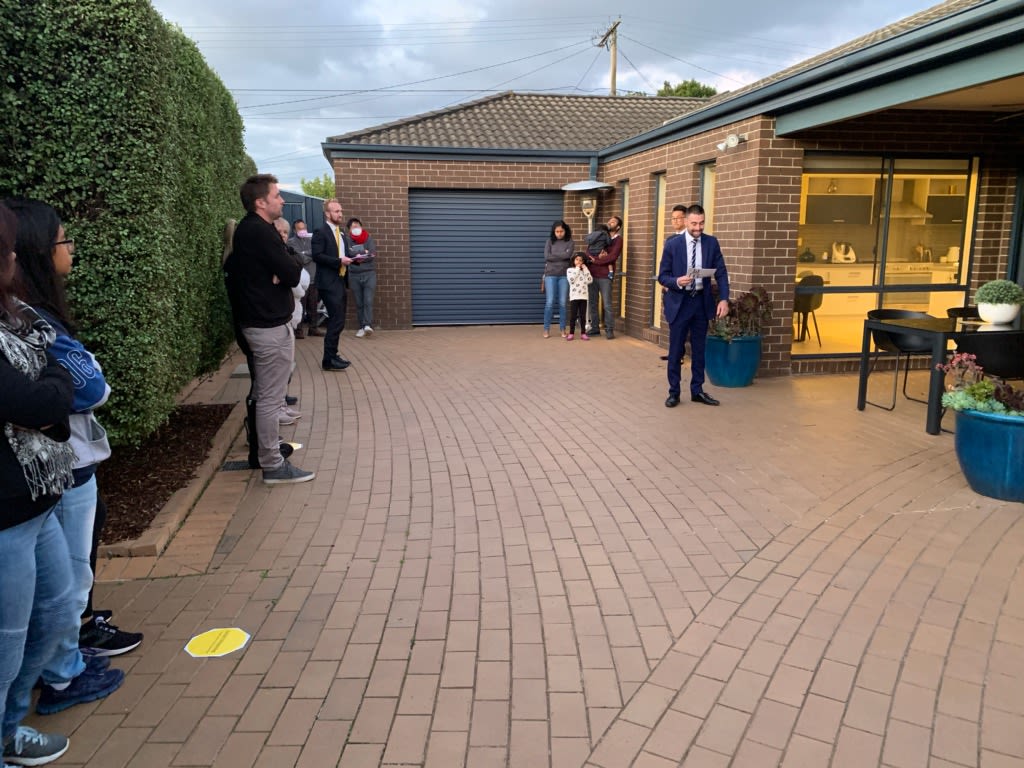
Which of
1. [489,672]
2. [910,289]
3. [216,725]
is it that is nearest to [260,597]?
[216,725]

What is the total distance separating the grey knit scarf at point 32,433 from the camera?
224 cm

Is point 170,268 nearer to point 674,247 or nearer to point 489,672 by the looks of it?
point 489,672

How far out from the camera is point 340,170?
13273 millimetres

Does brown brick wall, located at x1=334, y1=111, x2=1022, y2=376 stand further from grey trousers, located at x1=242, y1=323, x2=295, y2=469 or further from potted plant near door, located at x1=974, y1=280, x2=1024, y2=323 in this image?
grey trousers, located at x1=242, y1=323, x2=295, y2=469

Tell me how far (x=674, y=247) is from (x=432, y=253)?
24.6 ft

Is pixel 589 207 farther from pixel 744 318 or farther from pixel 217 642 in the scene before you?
pixel 217 642

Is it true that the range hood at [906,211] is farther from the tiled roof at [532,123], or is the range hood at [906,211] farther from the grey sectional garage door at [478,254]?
the grey sectional garage door at [478,254]

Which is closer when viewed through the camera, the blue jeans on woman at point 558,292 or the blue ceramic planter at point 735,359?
the blue ceramic planter at point 735,359

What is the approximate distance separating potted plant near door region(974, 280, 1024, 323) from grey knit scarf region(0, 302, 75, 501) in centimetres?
733

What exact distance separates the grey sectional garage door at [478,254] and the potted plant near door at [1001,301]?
8.67 m

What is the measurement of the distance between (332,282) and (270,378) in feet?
15.3

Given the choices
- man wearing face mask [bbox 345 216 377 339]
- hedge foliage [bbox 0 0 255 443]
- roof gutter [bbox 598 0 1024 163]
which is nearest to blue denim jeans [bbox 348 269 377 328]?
man wearing face mask [bbox 345 216 377 339]

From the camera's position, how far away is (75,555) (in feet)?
9.28

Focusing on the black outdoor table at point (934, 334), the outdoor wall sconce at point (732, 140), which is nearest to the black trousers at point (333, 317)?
the outdoor wall sconce at point (732, 140)
